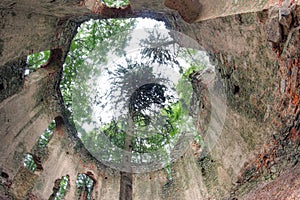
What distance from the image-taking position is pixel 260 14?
4074 mm

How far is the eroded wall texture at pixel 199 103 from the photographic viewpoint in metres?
4.31

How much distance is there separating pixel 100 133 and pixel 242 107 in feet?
25.6

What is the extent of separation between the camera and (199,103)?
28.8 ft

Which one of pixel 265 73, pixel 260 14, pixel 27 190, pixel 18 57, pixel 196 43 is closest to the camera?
pixel 260 14

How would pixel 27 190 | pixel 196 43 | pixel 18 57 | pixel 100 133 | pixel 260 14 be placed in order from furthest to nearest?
pixel 100 133, pixel 27 190, pixel 196 43, pixel 18 57, pixel 260 14

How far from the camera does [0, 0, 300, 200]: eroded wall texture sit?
431 centimetres

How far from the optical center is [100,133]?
12.5 meters

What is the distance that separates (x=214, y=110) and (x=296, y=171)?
11.1ft

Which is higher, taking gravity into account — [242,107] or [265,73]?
[242,107]

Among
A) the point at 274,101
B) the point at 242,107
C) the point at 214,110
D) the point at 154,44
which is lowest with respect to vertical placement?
the point at 274,101

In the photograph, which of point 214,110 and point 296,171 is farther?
point 214,110

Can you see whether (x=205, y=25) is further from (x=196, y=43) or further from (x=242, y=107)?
(x=242, y=107)

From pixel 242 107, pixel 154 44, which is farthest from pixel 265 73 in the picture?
pixel 154 44

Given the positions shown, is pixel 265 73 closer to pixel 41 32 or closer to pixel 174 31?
pixel 174 31
